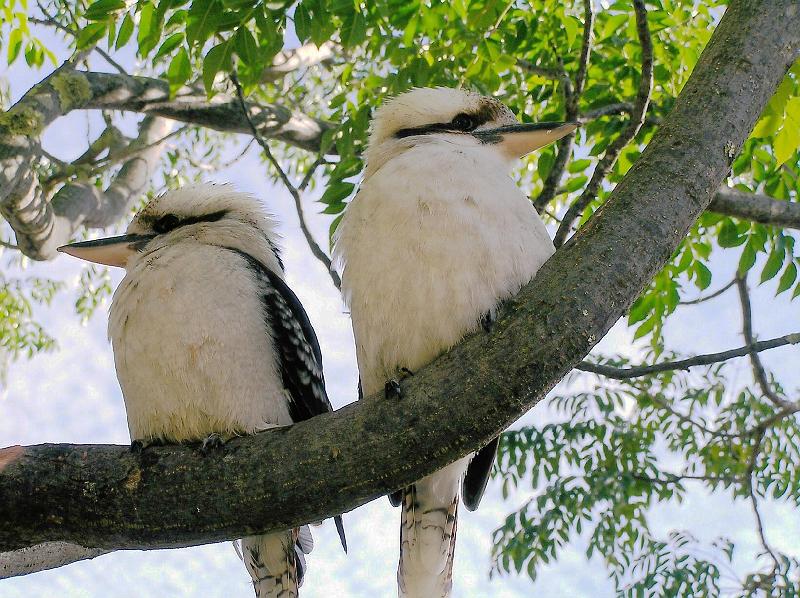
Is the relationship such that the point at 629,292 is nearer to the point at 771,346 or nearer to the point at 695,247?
the point at 771,346

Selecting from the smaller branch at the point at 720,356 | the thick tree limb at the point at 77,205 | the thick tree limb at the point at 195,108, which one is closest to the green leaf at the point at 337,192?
the smaller branch at the point at 720,356

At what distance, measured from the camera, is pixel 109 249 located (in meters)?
2.17

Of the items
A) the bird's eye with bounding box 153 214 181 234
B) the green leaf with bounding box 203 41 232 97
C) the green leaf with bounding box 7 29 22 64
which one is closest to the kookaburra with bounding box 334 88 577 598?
the green leaf with bounding box 203 41 232 97

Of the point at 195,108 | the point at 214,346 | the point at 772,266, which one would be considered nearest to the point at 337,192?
the point at 214,346

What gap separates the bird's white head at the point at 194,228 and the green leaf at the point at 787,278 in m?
1.56

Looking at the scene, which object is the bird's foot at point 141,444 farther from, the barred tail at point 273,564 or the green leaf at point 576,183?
the green leaf at point 576,183

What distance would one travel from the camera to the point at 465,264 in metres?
1.63

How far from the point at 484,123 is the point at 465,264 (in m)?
0.64

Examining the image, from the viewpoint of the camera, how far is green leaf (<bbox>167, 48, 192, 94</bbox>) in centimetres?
226

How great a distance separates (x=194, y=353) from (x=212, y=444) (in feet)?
1.02

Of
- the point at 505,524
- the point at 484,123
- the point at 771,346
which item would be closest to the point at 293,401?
the point at 484,123

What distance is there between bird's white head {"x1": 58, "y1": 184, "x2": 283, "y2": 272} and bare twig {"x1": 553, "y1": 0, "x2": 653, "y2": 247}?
0.81 meters

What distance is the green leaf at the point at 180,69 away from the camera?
2.26 m

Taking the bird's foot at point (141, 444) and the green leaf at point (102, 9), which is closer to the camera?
the bird's foot at point (141, 444)
